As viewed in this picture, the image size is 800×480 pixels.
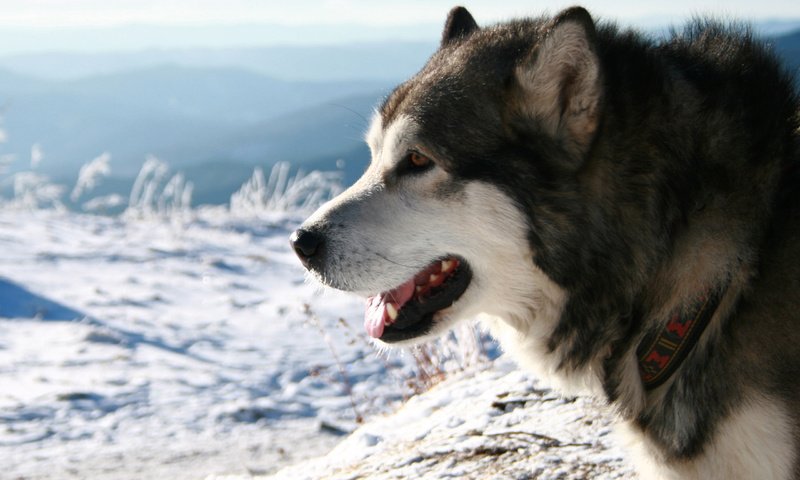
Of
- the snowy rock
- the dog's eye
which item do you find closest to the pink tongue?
the dog's eye

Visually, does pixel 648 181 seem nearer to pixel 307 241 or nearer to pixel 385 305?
pixel 385 305

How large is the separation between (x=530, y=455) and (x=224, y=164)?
147631mm

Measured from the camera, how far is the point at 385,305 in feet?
9.62

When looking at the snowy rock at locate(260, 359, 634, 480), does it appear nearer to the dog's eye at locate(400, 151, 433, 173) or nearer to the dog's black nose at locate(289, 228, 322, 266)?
the dog's black nose at locate(289, 228, 322, 266)

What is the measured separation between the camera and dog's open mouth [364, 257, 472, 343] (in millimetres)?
2779

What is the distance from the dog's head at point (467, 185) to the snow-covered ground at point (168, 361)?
2.21 ft

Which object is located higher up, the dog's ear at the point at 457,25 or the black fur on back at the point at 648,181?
the dog's ear at the point at 457,25

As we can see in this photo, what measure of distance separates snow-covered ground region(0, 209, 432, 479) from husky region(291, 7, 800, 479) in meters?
0.88

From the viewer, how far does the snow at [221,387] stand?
3367 millimetres

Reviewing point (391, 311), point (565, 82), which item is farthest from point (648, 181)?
point (391, 311)

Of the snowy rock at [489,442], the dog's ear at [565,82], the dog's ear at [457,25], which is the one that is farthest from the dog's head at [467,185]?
the snowy rock at [489,442]

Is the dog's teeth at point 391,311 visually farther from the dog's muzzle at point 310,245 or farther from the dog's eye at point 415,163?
the dog's eye at point 415,163

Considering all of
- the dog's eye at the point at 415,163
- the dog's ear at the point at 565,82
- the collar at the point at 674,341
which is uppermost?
the dog's ear at the point at 565,82

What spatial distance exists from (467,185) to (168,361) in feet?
18.1
